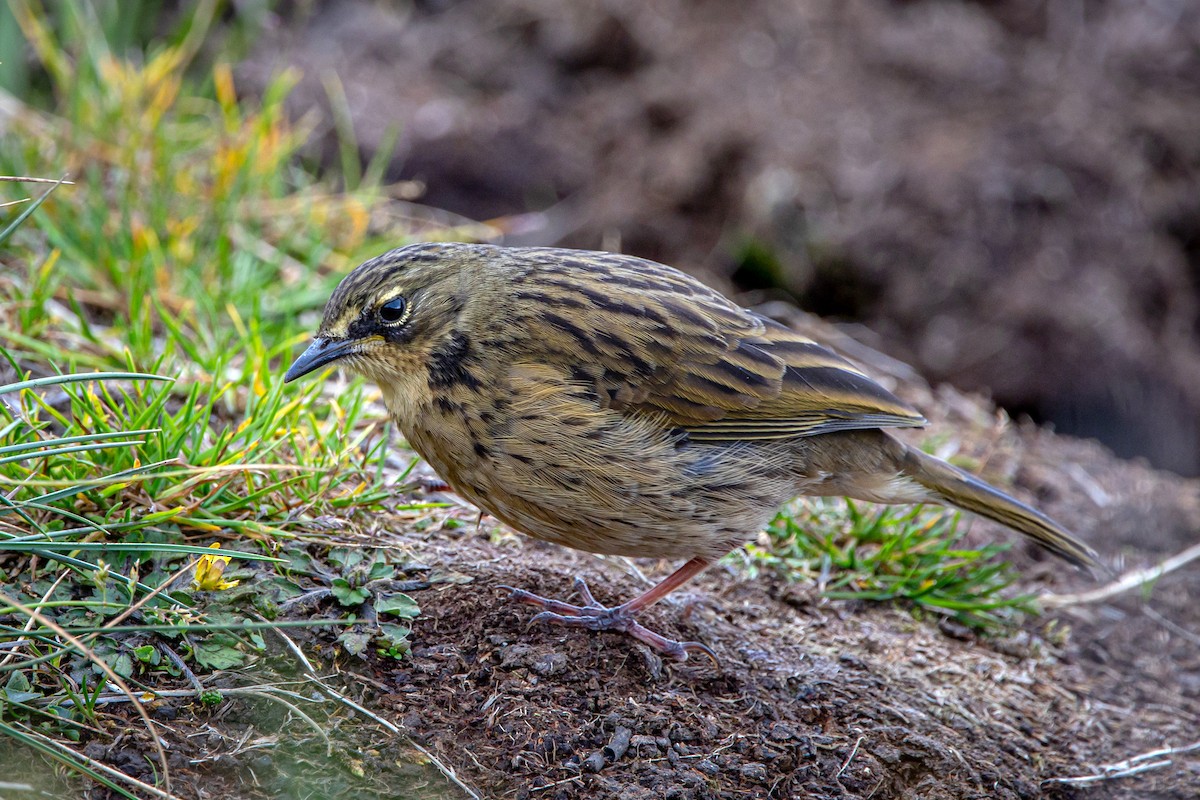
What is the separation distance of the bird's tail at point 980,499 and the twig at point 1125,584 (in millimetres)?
588

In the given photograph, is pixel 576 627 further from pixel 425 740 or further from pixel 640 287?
pixel 640 287

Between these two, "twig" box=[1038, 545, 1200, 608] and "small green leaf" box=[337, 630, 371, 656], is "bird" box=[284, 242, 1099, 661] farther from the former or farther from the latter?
"twig" box=[1038, 545, 1200, 608]

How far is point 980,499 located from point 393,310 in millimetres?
2556

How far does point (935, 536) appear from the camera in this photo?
5.54m

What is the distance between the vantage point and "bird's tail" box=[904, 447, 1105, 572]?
16.1ft

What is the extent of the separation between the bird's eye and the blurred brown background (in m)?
3.40

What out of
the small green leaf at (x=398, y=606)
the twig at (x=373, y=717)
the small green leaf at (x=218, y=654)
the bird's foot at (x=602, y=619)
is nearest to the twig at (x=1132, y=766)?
the bird's foot at (x=602, y=619)

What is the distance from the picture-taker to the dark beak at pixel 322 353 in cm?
444

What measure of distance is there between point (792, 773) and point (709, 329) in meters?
1.69

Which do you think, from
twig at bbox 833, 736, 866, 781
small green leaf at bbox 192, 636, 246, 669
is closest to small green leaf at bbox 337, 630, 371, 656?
small green leaf at bbox 192, 636, 246, 669

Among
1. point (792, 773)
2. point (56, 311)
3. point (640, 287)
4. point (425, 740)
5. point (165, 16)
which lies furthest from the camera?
point (165, 16)

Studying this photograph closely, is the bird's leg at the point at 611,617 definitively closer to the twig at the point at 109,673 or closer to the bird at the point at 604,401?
the bird at the point at 604,401

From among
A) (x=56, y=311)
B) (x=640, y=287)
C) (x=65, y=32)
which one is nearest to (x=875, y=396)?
(x=640, y=287)

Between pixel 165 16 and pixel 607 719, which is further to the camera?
pixel 165 16
